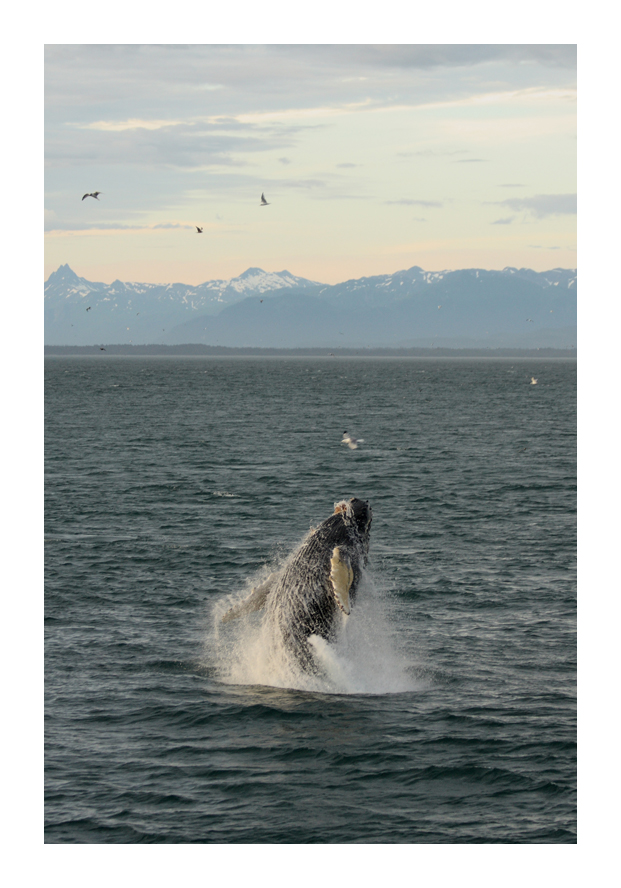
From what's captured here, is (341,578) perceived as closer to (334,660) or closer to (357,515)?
(357,515)

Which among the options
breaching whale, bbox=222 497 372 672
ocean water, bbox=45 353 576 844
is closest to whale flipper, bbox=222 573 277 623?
breaching whale, bbox=222 497 372 672

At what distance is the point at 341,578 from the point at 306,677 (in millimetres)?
3414

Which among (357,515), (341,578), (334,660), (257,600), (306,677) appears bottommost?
(306,677)

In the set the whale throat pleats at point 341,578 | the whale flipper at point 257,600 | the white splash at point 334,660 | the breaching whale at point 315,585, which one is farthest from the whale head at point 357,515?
the whale flipper at point 257,600

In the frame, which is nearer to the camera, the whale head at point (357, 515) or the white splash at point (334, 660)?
the whale head at point (357, 515)

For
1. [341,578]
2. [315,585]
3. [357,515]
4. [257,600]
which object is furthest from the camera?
[257,600]

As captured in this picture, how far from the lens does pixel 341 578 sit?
18.3 meters

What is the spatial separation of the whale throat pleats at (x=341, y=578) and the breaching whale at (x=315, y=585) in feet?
0.08

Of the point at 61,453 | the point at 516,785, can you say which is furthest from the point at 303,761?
the point at 61,453

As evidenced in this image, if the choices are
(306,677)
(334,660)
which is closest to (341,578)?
(334,660)

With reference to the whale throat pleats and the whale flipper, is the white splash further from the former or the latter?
the whale throat pleats

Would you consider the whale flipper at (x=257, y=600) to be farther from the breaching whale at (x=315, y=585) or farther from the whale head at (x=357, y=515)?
the whale head at (x=357, y=515)

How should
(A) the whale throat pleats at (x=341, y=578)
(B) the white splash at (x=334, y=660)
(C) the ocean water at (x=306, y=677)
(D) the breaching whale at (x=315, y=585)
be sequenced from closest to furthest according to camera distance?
1. (C) the ocean water at (x=306, y=677)
2. (A) the whale throat pleats at (x=341, y=578)
3. (D) the breaching whale at (x=315, y=585)
4. (B) the white splash at (x=334, y=660)

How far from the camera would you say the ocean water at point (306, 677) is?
15797 millimetres
